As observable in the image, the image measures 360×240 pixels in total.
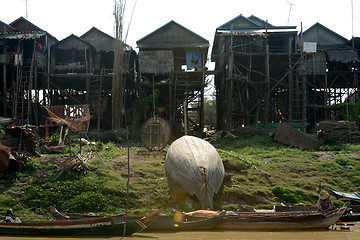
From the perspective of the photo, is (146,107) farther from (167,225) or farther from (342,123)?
(167,225)

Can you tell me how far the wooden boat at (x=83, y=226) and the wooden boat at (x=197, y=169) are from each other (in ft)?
5.98

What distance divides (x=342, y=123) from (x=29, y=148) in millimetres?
15241

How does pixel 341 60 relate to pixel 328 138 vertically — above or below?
above

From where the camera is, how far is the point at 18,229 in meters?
6.55

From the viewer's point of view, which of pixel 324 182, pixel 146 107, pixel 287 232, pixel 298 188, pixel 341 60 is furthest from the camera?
pixel 341 60

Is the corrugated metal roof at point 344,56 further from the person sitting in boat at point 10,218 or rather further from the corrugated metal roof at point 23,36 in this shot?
the person sitting in boat at point 10,218

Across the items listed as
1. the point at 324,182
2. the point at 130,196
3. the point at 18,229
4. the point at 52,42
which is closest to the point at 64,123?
the point at 130,196

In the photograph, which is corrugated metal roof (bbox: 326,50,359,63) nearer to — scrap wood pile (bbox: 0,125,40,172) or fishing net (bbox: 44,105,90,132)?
fishing net (bbox: 44,105,90,132)

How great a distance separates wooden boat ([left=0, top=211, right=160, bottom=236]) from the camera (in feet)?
21.1

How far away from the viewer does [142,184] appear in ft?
31.2

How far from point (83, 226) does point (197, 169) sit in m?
3.17

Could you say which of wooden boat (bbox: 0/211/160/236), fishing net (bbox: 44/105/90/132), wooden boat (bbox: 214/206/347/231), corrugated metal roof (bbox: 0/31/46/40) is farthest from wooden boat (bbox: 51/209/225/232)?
corrugated metal roof (bbox: 0/31/46/40)

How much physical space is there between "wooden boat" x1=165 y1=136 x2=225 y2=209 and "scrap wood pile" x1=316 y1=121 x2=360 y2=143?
10.0 metres

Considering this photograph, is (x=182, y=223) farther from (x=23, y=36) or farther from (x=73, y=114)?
(x=23, y=36)
